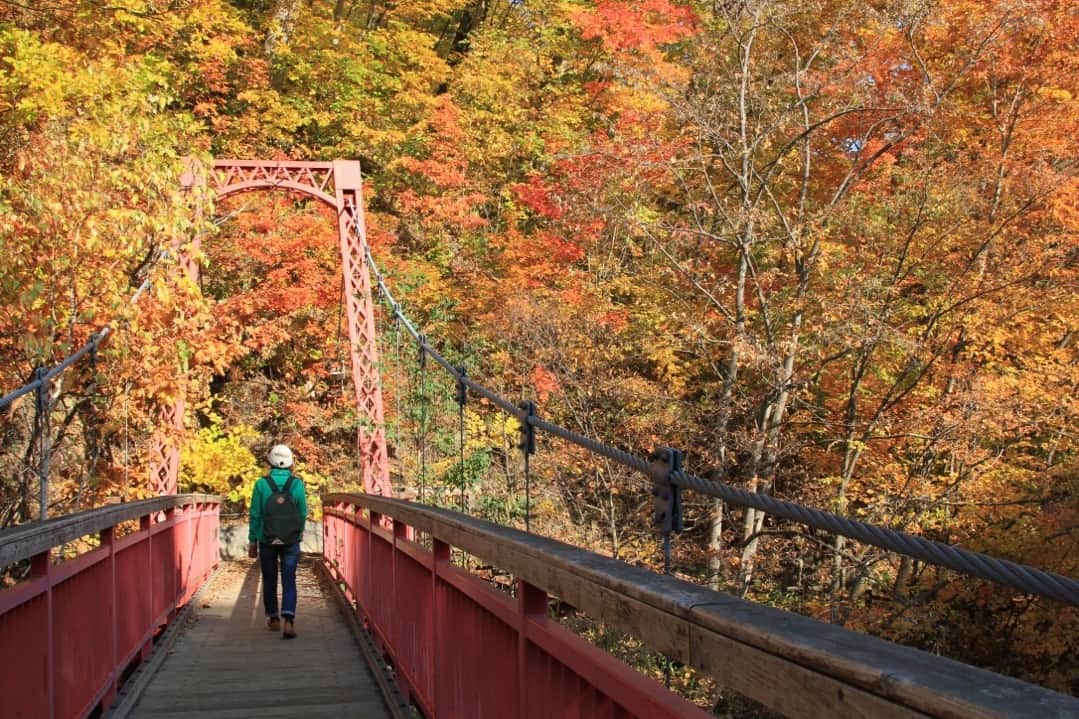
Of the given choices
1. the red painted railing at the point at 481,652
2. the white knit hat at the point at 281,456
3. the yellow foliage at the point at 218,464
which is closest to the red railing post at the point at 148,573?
the white knit hat at the point at 281,456

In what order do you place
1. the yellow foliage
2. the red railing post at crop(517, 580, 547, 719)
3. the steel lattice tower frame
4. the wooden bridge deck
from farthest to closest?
the yellow foliage < the steel lattice tower frame < the wooden bridge deck < the red railing post at crop(517, 580, 547, 719)

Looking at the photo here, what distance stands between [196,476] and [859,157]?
12571 mm

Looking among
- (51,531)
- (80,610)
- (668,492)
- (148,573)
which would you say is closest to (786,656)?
(668,492)

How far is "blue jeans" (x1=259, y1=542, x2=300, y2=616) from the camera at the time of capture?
8.05 m

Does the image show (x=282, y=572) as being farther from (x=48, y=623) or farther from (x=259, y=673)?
(x=48, y=623)

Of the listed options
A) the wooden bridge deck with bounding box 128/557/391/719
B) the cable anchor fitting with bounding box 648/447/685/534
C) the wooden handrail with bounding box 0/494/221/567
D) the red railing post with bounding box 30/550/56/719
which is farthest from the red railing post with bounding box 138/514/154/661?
the cable anchor fitting with bounding box 648/447/685/534

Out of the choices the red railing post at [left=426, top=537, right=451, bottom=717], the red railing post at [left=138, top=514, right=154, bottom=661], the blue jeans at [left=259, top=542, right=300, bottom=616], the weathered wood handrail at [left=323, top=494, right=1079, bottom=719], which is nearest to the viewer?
the weathered wood handrail at [left=323, top=494, right=1079, bottom=719]

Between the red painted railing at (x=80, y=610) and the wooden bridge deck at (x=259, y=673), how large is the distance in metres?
0.28

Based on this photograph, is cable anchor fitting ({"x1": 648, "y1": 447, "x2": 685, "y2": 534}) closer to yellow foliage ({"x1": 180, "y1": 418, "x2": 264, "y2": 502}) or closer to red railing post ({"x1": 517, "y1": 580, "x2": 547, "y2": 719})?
red railing post ({"x1": 517, "y1": 580, "x2": 547, "y2": 719})

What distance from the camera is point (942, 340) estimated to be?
44.3ft

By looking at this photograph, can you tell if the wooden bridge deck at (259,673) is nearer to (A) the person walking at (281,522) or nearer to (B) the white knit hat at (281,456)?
(A) the person walking at (281,522)

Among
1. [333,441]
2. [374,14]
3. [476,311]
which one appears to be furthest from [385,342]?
[374,14]

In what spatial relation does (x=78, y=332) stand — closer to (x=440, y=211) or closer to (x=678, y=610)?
(x=678, y=610)

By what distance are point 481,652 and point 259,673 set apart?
336cm
